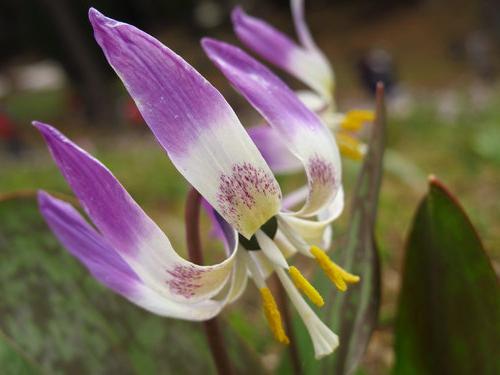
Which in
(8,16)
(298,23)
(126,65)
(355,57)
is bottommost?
(355,57)

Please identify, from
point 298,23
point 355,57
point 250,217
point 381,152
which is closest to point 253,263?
point 250,217

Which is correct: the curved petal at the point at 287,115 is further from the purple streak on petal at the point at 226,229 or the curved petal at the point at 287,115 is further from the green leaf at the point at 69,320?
the green leaf at the point at 69,320

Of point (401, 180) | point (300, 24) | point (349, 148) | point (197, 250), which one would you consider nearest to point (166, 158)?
point (401, 180)

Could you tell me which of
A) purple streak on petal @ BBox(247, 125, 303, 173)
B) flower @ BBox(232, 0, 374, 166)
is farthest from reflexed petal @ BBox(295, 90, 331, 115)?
purple streak on petal @ BBox(247, 125, 303, 173)

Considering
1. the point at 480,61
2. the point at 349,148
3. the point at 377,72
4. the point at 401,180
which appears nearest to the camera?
the point at 349,148

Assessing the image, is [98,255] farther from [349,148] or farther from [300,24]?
[300,24]

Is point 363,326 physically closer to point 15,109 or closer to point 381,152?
point 381,152

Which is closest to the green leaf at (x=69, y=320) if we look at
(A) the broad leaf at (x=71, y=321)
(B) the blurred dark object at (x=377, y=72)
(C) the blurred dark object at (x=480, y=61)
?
(A) the broad leaf at (x=71, y=321)
